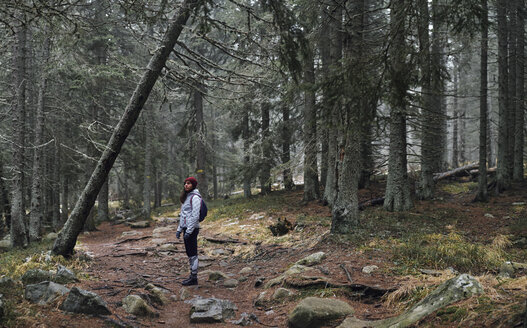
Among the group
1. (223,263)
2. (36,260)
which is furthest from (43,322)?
→ (223,263)

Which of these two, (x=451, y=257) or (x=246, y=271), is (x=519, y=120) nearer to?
(x=451, y=257)

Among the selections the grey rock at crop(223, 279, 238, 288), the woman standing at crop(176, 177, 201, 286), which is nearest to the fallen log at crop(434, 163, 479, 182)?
the grey rock at crop(223, 279, 238, 288)

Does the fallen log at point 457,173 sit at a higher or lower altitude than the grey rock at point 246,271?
higher

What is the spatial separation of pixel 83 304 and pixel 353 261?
4.55 meters

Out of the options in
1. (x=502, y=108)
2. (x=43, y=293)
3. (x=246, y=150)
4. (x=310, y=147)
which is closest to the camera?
(x=43, y=293)

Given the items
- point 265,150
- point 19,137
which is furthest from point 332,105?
point 265,150

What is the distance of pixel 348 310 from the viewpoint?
4.34 metres

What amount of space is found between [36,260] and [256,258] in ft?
16.4

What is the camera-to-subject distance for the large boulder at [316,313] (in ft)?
13.6

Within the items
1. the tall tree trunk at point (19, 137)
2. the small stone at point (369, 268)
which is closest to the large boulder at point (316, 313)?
the small stone at point (369, 268)

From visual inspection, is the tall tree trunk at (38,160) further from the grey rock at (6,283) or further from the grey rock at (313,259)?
the grey rock at (313,259)

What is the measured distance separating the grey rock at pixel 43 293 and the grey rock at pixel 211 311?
183 cm

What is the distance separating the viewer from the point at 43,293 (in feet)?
14.6

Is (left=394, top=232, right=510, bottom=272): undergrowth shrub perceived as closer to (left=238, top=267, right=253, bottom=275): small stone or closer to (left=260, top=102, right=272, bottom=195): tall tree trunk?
(left=238, top=267, right=253, bottom=275): small stone
